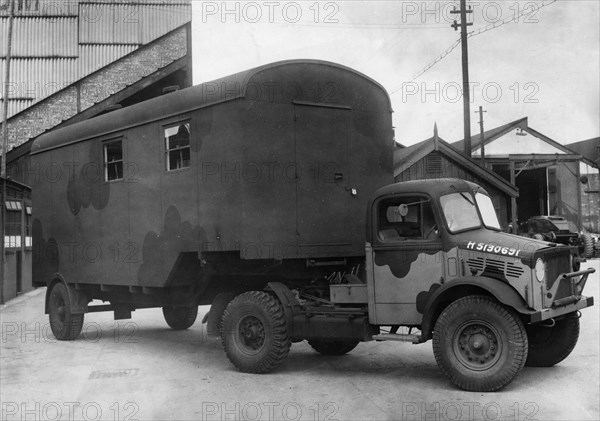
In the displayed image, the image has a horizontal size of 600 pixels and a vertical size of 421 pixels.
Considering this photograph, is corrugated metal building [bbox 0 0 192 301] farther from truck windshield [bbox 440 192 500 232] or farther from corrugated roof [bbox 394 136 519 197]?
truck windshield [bbox 440 192 500 232]

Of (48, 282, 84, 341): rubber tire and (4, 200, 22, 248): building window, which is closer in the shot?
(48, 282, 84, 341): rubber tire

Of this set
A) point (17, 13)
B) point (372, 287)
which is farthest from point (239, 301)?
point (17, 13)

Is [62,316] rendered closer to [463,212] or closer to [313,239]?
[313,239]

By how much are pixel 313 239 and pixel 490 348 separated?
260 cm

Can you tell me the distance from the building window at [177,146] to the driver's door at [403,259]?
9.56ft

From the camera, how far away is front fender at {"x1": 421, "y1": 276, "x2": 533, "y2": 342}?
742 cm

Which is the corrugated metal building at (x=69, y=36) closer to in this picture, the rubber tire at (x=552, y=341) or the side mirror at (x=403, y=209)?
the side mirror at (x=403, y=209)

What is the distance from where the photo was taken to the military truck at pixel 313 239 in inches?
301

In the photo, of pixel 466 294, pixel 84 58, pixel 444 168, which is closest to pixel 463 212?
pixel 466 294

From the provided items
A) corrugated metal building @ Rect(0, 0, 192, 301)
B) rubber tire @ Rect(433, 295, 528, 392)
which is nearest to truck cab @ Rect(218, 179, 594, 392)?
rubber tire @ Rect(433, 295, 528, 392)

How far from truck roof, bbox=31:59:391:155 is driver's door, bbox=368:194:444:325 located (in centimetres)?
193

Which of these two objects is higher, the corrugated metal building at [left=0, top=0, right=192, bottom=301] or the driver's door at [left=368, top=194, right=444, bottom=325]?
the corrugated metal building at [left=0, top=0, right=192, bottom=301]

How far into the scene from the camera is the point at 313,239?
9.09m

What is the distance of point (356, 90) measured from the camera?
9766 millimetres
